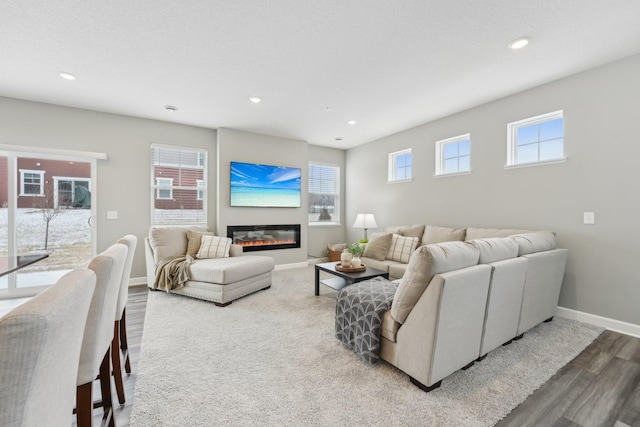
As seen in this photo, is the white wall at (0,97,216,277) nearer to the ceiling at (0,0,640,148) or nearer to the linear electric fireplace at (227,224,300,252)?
the ceiling at (0,0,640,148)

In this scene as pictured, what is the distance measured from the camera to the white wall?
3609 mm

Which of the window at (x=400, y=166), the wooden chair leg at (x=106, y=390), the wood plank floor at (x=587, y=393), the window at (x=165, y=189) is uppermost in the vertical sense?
the window at (x=400, y=166)

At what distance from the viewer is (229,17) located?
6.79 ft

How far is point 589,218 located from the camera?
9.19 feet

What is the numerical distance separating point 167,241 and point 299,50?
309 cm

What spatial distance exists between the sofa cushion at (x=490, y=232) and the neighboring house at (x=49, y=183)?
214 inches

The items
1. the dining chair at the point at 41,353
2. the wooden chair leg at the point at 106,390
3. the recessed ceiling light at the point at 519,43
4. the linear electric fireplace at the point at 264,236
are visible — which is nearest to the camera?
the dining chair at the point at 41,353

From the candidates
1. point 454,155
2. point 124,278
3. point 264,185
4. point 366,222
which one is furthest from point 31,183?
point 454,155

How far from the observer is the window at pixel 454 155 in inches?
158

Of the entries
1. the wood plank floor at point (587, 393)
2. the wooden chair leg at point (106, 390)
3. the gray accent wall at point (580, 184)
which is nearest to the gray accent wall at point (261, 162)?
the wood plank floor at point (587, 393)

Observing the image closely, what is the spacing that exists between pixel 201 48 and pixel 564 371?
12.8ft

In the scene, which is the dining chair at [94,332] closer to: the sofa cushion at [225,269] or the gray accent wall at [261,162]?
the sofa cushion at [225,269]

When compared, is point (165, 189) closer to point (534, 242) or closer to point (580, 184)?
point (534, 242)

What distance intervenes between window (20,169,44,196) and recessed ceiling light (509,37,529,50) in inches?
225
